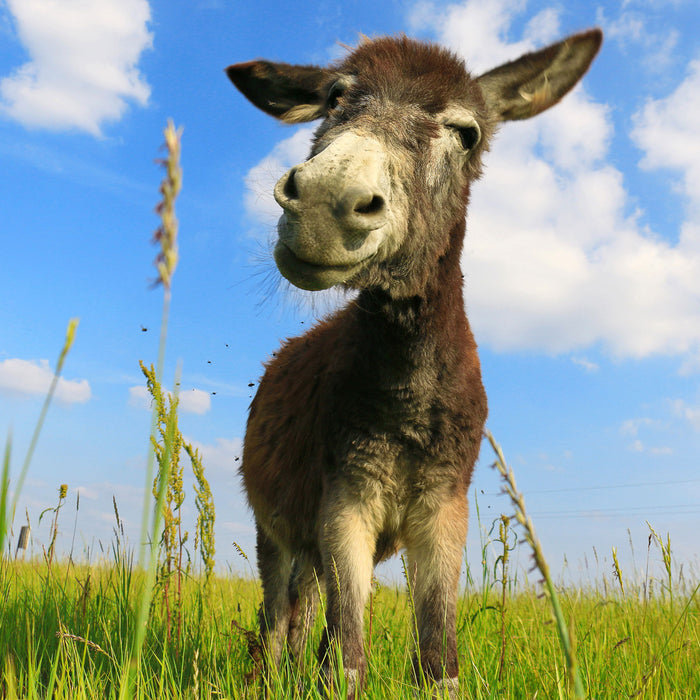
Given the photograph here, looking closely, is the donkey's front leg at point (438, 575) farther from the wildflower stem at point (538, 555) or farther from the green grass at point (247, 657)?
the wildflower stem at point (538, 555)

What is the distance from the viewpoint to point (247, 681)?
10.5ft

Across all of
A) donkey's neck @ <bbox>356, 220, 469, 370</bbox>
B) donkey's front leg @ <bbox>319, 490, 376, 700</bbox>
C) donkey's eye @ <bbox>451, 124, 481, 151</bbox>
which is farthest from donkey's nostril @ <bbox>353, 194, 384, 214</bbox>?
donkey's front leg @ <bbox>319, 490, 376, 700</bbox>

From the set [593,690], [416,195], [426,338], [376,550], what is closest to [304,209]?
[416,195]

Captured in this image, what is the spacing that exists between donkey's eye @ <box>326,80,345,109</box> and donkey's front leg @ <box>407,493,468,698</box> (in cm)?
209

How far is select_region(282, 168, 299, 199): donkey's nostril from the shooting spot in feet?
7.89

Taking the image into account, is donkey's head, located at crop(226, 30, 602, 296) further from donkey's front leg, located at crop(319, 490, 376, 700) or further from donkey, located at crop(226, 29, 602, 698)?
donkey's front leg, located at crop(319, 490, 376, 700)

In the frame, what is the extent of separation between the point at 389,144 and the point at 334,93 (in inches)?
29.0

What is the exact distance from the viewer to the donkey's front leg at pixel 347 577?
8.78 feet

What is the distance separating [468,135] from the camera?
10.3ft

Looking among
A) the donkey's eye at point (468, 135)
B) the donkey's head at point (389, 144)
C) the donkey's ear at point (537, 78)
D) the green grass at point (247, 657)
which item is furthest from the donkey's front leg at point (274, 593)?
the donkey's ear at point (537, 78)

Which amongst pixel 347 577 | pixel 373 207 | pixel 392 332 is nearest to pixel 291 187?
pixel 373 207

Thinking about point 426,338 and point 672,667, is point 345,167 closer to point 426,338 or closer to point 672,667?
point 426,338

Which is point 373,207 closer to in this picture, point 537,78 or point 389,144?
point 389,144

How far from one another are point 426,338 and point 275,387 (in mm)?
1731
